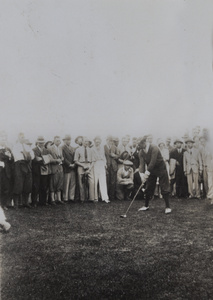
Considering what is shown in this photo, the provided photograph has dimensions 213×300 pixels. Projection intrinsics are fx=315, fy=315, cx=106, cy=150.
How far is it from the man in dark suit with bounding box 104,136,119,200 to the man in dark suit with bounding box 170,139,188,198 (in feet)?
2.38

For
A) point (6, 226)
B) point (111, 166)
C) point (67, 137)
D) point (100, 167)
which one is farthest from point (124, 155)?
point (6, 226)

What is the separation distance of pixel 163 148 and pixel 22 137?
5.41ft

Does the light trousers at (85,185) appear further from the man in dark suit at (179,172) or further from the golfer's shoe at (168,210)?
the man in dark suit at (179,172)

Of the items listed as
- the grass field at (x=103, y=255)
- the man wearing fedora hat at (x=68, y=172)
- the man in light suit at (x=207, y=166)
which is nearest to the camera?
the grass field at (x=103, y=255)

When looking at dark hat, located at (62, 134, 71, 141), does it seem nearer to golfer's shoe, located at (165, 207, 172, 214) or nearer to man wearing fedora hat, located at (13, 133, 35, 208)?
man wearing fedora hat, located at (13, 133, 35, 208)

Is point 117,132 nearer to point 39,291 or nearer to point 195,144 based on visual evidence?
point 195,144

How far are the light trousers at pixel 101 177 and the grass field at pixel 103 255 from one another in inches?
5.6

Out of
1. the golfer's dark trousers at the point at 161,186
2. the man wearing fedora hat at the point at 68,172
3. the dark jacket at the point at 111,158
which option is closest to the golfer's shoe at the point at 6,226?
the man wearing fedora hat at the point at 68,172

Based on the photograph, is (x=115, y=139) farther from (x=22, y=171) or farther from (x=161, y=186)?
(x=22, y=171)

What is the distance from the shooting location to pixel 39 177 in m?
3.73

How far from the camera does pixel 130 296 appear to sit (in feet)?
10.5

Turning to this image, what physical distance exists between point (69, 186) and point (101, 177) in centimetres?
40

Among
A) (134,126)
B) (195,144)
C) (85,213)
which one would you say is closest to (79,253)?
(85,213)

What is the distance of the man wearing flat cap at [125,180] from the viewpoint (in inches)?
149
